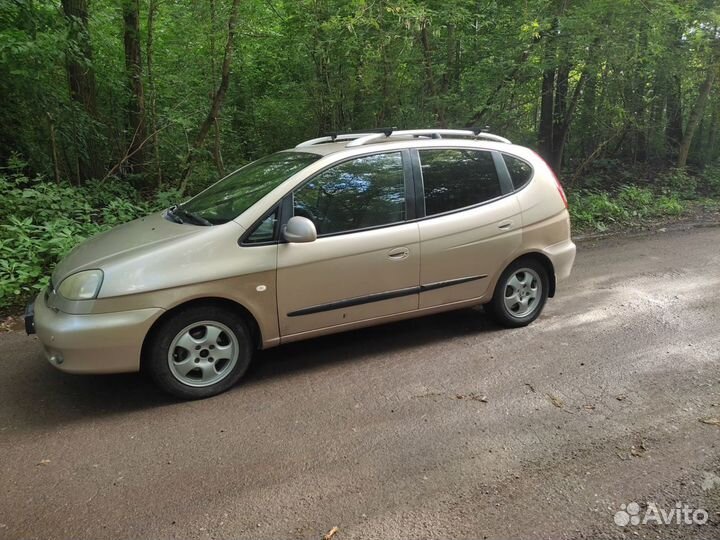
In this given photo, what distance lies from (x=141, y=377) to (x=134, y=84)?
21.2 feet

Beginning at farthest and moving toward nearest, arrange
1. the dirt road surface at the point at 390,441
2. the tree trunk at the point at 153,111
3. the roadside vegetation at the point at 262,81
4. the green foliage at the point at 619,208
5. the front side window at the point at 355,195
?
the green foliage at the point at 619,208 < the tree trunk at the point at 153,111 < the roadside vegetation at the point at 262,81 < the front side window at the point at 355,195 < the dirt road surface at the point at 390,441

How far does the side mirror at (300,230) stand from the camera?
3.77m

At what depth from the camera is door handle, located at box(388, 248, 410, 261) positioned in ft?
13.9

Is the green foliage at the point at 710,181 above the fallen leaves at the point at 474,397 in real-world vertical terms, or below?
below

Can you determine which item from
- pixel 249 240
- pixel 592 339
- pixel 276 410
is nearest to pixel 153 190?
pixel 249 240

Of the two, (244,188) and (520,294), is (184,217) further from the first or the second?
(520,294)

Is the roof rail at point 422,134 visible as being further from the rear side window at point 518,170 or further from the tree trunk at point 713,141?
the tree trunk at point 713,141

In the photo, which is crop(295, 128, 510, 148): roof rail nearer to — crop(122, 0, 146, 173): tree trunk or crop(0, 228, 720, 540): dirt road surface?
crop(0, 228, 720, 540): dirt road surface

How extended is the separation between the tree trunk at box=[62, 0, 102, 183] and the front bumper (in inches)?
205

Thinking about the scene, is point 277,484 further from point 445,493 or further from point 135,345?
point 135,345

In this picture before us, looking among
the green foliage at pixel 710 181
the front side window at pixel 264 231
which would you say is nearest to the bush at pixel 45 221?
the front side window at pixel 264 231

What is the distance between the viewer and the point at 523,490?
280cm

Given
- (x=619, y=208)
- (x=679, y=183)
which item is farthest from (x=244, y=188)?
(x=679, y=183)

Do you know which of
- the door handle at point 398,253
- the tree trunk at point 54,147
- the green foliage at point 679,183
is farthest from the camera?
the green foliage at point 679,183
